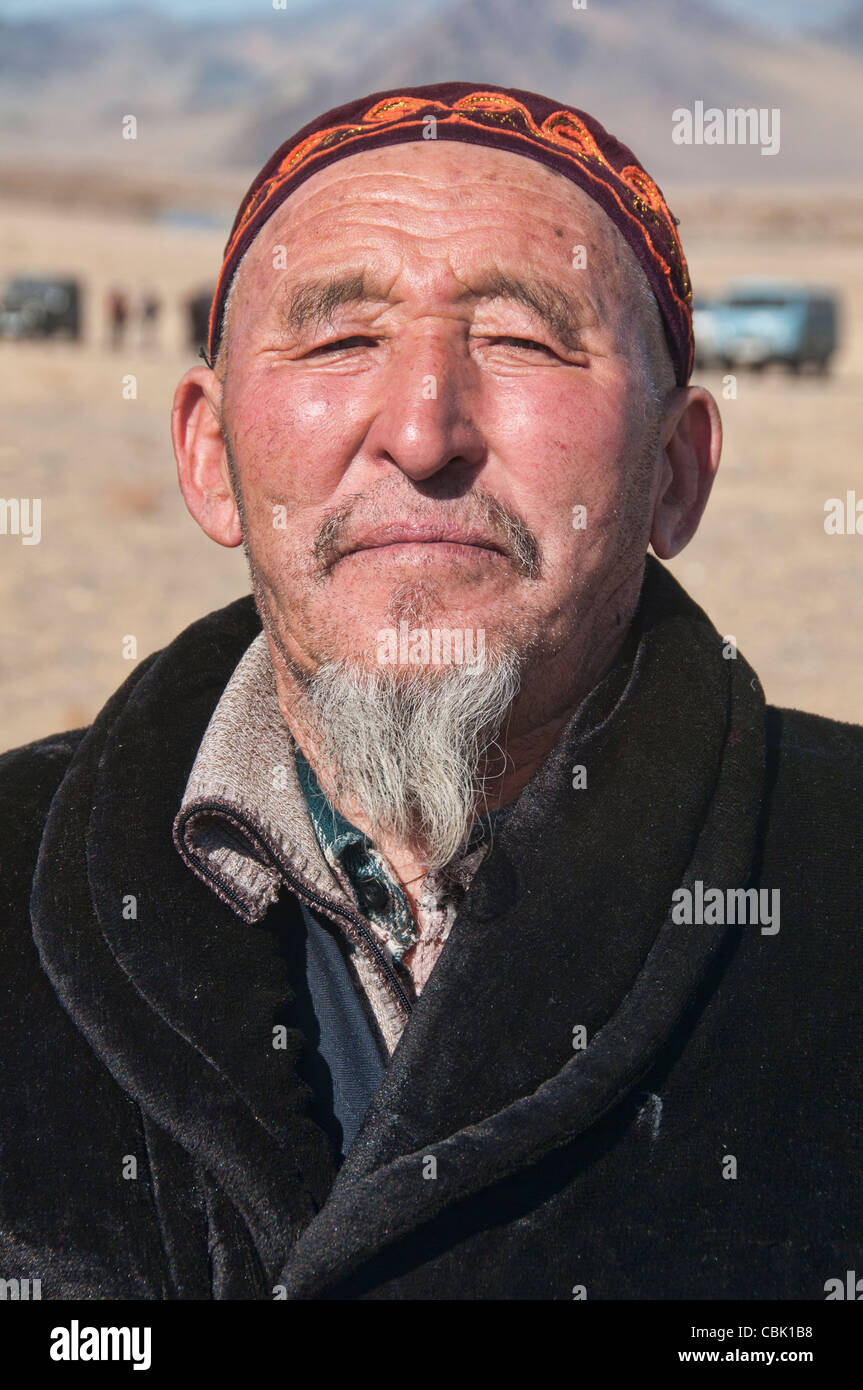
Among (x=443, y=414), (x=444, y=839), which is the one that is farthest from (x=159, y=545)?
(x=443, y=414)

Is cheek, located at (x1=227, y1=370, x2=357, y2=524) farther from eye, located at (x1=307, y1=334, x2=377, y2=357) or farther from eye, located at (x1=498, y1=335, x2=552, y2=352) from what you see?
eye, located at (x1=498, y1=335, x2=552, y2=352)

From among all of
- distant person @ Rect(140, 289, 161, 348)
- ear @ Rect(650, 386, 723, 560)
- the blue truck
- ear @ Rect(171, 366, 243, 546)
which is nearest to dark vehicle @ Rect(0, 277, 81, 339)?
distant person @ Rect(140, 289, 161, 348)

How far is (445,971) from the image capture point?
2.13 metres

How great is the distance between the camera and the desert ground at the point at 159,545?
33.7 feet

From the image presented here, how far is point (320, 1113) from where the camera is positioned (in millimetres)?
2170

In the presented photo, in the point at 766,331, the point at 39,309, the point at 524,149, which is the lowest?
the point at 524,149

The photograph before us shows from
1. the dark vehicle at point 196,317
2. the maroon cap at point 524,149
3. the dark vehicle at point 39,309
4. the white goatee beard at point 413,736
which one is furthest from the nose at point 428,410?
the dark vehicle at point 39,309

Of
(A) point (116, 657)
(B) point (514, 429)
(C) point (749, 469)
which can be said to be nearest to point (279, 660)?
(B) point (514, 429)

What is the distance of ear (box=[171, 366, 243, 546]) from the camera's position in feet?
8.79

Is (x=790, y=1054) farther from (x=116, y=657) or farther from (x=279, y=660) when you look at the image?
(x=116, y=657)

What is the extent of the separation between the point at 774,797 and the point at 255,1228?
1.09m

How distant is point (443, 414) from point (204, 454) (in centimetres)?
68

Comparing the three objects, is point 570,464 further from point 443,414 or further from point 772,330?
point 772,330

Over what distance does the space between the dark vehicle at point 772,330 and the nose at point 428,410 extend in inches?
974
